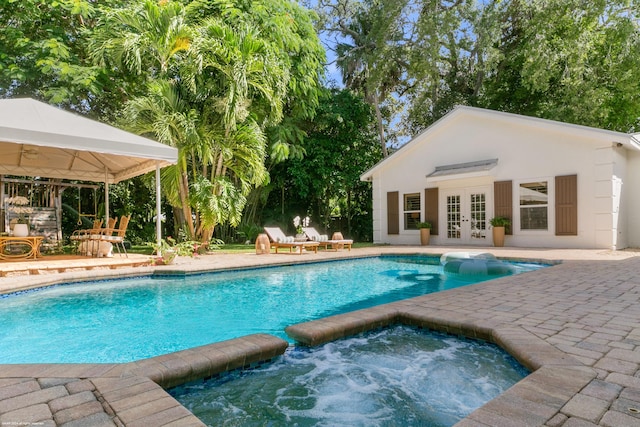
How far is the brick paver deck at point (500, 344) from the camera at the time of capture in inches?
73.3

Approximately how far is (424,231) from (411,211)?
1.17m

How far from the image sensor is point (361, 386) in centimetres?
276

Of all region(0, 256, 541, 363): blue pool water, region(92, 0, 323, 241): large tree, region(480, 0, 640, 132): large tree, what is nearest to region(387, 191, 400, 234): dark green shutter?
region(92, 0, 323, 241): large tree

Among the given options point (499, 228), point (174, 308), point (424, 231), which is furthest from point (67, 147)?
point (499, 228)

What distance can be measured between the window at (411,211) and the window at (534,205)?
3.69m

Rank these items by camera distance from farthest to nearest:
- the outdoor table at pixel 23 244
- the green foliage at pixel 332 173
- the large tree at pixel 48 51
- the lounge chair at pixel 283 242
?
the green foliage at pixel 332 173 < the lounge chair at pixel 283 242 < the large tree at pixel 48 51 < the outdoor table at pixel 23 244

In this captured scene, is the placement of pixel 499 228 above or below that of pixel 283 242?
above

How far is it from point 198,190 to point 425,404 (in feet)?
29.6

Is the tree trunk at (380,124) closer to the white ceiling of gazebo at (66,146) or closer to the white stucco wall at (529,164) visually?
the white stucco wall at (529,164)

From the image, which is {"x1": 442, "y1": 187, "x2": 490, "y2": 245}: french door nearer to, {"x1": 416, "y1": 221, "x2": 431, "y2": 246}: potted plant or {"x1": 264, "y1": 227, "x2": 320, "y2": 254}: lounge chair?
{"x1": 416, "y1": 221, "x2": 431, "y2": 246}: potted plant

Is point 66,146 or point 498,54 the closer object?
point 66,146

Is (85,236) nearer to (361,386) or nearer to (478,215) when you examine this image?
(361,386)

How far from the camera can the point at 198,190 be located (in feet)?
33.9

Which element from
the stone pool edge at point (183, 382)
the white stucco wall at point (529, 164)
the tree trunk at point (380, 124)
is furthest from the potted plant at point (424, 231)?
the stone pool edge at point (183, 382)
